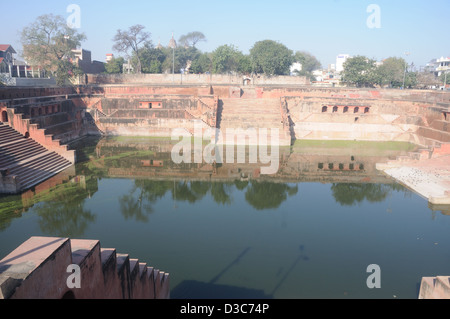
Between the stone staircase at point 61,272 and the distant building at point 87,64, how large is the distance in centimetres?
2666

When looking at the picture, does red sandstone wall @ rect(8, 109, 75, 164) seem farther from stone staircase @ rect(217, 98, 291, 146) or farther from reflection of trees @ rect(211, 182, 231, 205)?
stone staircase @ rect(217, 98, 291, 146)

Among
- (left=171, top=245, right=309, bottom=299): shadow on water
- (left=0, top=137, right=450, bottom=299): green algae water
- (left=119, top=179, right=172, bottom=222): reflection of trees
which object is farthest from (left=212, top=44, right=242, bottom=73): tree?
(left=171, top=245, right=309, bottom=299): shadow on water

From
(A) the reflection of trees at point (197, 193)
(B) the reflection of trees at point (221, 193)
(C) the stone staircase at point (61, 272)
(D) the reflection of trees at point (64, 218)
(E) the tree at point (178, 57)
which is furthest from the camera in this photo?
(E) the tree at point (178, 57)

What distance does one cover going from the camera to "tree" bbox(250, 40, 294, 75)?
97.1 ft

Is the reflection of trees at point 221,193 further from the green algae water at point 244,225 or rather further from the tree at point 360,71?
the tree at point 360,71

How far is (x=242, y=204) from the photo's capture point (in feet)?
32.5

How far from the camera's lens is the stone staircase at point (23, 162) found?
399 inches

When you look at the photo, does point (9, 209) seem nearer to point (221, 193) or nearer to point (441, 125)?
point (221, 193)

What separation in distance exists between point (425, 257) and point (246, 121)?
41.7ft

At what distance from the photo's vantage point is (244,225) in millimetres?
8445

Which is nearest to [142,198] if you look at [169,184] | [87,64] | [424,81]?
[169,184]

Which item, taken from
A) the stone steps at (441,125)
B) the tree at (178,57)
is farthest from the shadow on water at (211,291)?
the tree at (178,57)

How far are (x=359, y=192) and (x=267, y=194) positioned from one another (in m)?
3.13

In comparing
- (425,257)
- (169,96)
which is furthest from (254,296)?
(169,96)
